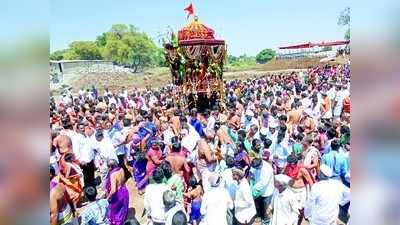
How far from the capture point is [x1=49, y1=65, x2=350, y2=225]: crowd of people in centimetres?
405

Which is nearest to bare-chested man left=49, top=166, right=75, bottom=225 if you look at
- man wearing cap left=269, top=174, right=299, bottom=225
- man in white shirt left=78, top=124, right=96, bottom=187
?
man in white shirt left=78, top=124, right=96, bottom=187

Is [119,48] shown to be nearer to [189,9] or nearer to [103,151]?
[189,9]

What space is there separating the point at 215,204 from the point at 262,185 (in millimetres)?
323

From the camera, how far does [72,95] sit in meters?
4.23

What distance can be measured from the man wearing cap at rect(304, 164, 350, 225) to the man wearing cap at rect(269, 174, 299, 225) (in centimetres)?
9

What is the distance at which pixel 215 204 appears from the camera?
4102mm

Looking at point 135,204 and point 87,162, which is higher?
point 87,162

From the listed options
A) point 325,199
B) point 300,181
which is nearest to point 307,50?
point 300,181

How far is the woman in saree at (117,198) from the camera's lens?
13.9ft

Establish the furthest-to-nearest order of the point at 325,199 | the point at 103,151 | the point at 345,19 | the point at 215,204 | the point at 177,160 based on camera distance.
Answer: the point at 103,151 → the point at 177,160 → the point at 215,204 → the point at 325,199 → the point at 345,19

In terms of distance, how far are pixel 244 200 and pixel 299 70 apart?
2.95ft

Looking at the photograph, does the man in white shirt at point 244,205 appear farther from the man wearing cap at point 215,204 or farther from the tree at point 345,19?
the tree at point 345,19
